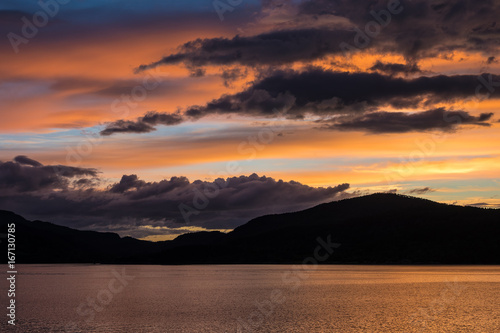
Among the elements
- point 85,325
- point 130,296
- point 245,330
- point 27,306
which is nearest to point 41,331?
point 85,325

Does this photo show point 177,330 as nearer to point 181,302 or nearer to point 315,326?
point 315,326

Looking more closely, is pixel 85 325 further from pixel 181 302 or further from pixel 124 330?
pixel 181 302

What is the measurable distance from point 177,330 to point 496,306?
71.9 meters

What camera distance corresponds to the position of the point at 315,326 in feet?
299

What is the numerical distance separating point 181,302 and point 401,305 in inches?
1989

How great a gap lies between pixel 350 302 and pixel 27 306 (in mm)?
72408

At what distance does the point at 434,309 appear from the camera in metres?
115

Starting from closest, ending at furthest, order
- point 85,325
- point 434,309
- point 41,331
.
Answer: point 41,331
point 85,325
point 434,309

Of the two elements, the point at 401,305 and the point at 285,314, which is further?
the point at 401,305

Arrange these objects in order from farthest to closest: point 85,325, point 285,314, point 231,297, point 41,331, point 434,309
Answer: point 231,297 → point 434,309 → point 285,314 → point 85,325 → point 41,331

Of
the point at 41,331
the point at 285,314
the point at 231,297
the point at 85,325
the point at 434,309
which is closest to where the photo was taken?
the point at 41,331

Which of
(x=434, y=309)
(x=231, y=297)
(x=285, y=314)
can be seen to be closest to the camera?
(x=285, y=314)

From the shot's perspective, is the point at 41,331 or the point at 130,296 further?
the point at 130,296

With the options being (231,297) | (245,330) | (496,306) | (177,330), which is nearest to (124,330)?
(177,330)
